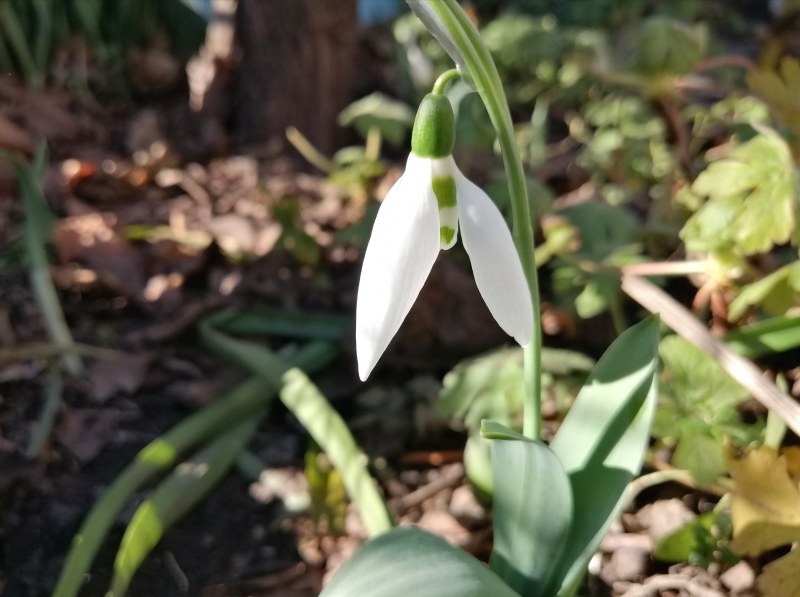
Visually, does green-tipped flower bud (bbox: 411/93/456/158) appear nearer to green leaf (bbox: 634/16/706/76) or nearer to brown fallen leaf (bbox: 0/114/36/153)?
green leaf (bbox: 634/16/706/76)

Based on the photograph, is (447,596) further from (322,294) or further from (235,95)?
(235,95)

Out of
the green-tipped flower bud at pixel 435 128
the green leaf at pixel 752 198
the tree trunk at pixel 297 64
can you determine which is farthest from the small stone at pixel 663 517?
the tree trunk at pixel 297 64

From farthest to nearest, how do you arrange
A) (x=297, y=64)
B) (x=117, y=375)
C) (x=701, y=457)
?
(x=297, y=64) < (x=117, y=375) < (x=701, y=457)

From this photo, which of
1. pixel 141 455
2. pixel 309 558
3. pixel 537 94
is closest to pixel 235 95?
pixel 537 94

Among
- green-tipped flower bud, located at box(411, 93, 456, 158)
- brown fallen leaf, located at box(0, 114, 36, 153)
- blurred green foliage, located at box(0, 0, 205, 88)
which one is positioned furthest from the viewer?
blurred green foliage, located at box(0, 0, 205, 88)

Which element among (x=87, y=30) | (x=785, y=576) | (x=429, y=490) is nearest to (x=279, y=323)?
(x=429, y=490)

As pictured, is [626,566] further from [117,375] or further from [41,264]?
[41,264]

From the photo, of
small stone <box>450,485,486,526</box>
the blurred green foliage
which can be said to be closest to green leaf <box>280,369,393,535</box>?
small stone <box>450,485,486,526</box>
